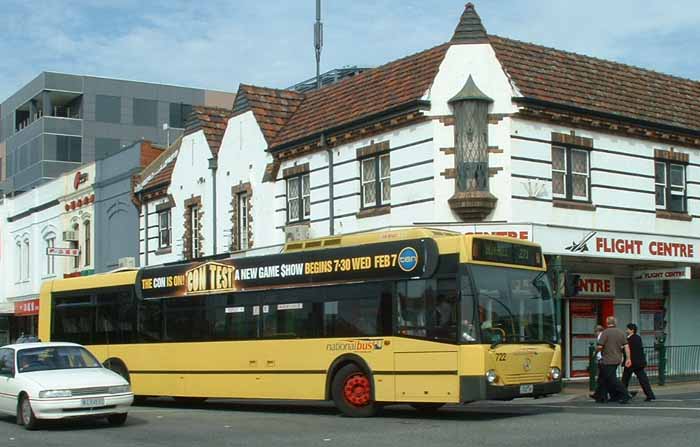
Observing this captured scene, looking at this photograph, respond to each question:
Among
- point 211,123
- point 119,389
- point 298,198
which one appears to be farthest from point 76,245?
point 119,389

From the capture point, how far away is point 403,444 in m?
13.6

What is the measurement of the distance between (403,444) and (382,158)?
46.1 feet

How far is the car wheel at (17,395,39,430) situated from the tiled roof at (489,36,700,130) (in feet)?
45.3

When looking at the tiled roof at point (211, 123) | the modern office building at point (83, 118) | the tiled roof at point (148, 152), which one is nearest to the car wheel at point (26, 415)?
the tiled roof at point (211, 123)

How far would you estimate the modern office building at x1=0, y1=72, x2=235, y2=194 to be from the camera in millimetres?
64375

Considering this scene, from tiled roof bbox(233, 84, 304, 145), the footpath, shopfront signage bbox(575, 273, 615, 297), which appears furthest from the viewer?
tiled roof bbox(233, 84, 304, 145)

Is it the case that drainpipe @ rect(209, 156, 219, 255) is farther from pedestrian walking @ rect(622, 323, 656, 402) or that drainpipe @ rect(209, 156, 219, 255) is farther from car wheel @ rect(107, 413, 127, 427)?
car wheel @ rect(107, 413, 127, 427)

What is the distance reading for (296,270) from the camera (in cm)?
1930

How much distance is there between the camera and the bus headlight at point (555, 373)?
17422mm

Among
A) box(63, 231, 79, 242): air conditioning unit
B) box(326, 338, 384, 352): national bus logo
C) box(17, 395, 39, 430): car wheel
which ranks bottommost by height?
box(17, 395, 39, 430): car wheel

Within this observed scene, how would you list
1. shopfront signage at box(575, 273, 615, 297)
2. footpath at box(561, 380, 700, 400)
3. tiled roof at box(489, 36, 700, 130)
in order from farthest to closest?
shopfront signage at box(575, 273, 615, 297) < tiled roof at box(489, 36, 700, 130) < footpath at box(561, 380, 700, 400)

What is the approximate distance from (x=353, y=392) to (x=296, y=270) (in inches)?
102

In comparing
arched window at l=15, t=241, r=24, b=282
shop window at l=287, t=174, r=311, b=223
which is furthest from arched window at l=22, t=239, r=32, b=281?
shop window at l=287, t=174, r=311, b=223

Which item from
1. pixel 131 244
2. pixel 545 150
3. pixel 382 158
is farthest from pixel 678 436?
pixel 131 244
